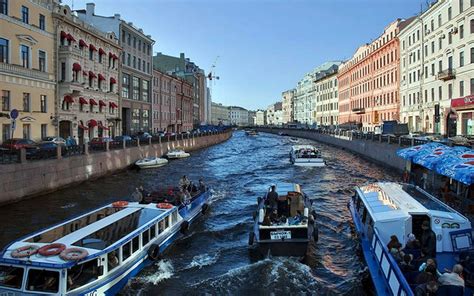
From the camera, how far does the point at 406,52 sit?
67.1 m

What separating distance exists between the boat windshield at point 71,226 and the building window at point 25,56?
25602 mm

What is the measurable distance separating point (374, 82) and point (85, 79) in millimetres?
57222

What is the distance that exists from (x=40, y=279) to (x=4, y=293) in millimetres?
850

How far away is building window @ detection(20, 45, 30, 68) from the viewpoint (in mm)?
36888

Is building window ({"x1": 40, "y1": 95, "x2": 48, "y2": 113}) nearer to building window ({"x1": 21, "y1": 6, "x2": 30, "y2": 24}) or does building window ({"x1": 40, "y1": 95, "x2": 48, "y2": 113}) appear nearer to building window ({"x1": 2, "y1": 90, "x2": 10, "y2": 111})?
building window ({"x1": 2, "y1": 90, "x2": 10, "y2": 111})

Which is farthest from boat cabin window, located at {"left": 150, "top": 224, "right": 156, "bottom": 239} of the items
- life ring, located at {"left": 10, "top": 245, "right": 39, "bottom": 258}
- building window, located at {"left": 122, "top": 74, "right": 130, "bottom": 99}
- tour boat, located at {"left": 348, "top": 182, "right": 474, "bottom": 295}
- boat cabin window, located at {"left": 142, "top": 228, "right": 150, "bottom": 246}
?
building window, located at {"left": 122, "top": 74, "right": 130, "bottom": 99}

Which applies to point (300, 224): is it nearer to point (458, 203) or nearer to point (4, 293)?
point (458, 203)

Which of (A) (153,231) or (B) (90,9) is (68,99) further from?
(A) (153,231)

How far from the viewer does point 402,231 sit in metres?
13.3

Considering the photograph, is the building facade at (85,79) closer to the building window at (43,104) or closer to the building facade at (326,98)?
the building window at (43,104)

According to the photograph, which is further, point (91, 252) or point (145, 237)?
point (145, 237)

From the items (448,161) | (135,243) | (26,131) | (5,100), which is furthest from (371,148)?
(135,243)

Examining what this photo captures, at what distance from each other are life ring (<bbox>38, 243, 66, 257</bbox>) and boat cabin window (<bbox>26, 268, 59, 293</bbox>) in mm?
541

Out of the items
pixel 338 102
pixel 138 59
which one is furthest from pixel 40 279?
pixel 338 102
